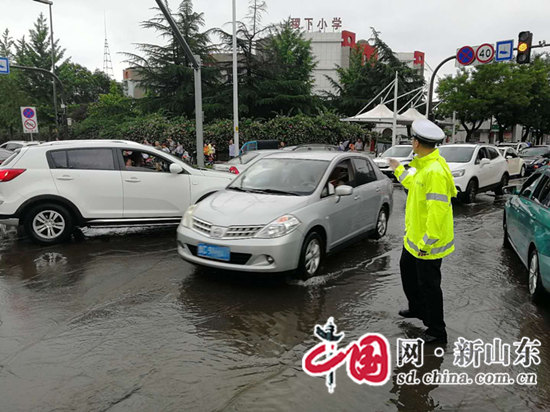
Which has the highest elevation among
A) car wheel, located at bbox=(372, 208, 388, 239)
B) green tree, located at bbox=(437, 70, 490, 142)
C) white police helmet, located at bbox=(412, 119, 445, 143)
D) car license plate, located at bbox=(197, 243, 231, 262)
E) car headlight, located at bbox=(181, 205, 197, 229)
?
green tree, located at bbox=(437, 70, 490, 142)

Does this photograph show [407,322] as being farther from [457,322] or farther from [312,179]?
[312,179]

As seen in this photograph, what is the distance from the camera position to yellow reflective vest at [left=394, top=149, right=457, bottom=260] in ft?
12.7

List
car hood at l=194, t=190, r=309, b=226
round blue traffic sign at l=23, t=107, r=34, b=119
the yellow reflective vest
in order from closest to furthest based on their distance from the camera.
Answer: the yellow reflective vest < car hood at l=194, t=190, r=309, b=226 < round blue traffic sign at l=23, t=107, r=34, b=119

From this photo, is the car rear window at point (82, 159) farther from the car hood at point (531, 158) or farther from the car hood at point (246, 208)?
the car hood at point (531, 158)

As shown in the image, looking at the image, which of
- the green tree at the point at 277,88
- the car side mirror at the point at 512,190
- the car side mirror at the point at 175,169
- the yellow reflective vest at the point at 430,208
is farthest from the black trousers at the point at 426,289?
the green tree at the point at 277,88

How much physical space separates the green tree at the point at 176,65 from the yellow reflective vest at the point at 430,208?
1135 inches

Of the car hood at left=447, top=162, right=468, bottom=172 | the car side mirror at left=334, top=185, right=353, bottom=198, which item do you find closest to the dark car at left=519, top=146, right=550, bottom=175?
the car hood at left=447, top=162, right=468, bottom=172

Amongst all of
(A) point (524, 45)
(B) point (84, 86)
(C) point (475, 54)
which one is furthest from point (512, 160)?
(B) point (84, 86)

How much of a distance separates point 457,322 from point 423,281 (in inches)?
39.4

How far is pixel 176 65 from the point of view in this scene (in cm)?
3181

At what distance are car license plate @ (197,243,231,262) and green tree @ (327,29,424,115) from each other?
136 ft

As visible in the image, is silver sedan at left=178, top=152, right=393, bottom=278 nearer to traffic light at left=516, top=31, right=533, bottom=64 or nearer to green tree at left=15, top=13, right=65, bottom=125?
traffic light at left=516, top=31, right=533, bottom=64

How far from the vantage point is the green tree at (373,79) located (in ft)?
146

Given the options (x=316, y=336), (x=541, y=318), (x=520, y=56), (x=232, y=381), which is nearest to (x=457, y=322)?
(x=541, y=318)
